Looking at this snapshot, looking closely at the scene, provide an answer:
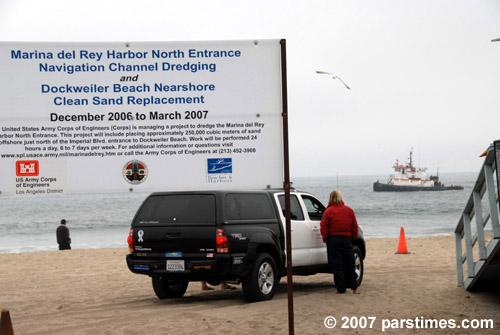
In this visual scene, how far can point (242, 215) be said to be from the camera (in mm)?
10977

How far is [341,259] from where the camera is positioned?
11719mm

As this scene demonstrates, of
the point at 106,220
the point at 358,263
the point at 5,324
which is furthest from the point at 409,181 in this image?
Answer: the point at 5,324

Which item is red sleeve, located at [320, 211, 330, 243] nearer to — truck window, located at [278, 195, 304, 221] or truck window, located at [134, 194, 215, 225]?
truck window, located at [278, 195, 304, 221]

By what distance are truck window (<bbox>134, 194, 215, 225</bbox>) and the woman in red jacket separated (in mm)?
2141

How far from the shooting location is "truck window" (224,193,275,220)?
425 inches

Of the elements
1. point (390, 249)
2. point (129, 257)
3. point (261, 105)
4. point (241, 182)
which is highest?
point (261, 105)

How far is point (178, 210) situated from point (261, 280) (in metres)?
1.70

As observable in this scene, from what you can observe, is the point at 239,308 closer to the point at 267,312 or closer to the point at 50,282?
the point at 267,312

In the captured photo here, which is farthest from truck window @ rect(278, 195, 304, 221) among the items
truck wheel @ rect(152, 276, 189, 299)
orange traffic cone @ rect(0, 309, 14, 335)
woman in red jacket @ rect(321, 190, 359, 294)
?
orange traffic cone @ rect(0, 309, 14, 335)

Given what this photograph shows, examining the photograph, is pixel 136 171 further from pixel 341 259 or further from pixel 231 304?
pixel 341 259

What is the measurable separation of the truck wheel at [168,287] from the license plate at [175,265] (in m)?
1.00

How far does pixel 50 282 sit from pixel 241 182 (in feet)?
30.3

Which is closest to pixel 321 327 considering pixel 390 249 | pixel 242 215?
pixel 242 215

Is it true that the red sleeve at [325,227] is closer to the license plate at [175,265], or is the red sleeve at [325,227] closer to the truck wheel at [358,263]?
the truck wheel at [358,263]
